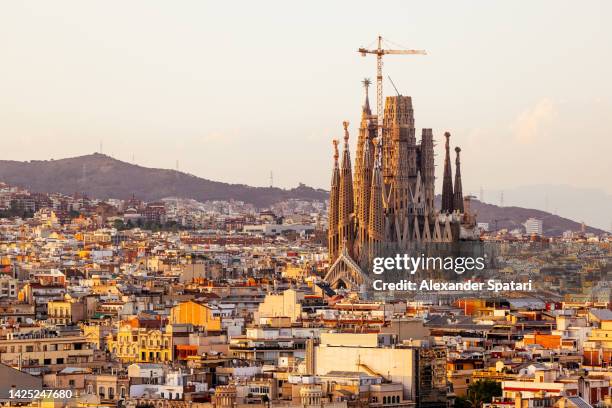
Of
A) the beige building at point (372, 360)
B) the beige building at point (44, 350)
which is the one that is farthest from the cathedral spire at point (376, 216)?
the beige building at point (372, 360)

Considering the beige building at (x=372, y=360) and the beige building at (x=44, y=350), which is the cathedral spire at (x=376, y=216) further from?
the beige building at (x=372, y=360)

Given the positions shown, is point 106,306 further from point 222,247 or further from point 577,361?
point 222,247

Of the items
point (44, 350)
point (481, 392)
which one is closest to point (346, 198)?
point (44, 350)

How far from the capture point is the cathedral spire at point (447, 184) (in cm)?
15775

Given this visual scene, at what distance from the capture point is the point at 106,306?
101125 mm

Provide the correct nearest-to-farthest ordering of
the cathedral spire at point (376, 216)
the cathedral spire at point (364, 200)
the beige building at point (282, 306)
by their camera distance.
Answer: the beige building at point (282, 306), the cathedral spire at point (376, 216), the cathedral spire at point (364, 200)

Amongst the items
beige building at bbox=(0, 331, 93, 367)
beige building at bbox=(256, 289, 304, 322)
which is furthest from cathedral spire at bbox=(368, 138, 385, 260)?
beige building at bbox=(0, 331, 93, 367)

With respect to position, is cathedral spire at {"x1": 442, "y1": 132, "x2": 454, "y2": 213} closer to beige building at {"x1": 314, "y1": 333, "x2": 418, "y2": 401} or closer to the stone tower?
the stone tower

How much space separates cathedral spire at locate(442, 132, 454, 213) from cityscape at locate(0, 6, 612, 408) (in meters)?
0.06

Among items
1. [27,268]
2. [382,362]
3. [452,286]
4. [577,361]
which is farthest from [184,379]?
[27,268]

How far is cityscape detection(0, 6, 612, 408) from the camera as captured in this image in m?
56.0

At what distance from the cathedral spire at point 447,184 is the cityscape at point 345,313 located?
2.5 inches

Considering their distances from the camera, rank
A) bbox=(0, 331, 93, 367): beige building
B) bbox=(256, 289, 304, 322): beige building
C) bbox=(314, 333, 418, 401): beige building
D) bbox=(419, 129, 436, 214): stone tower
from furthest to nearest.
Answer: bbox=(419, 129, 436, 214): stone tower < bbox=(256, 289, 304, 322): beige building < bbox=(0, 331, 93, 367): beige building < bbox=(314, 333, 418, 401): beige building

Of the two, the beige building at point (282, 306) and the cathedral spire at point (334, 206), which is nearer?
the beige building at point (282, 306)
